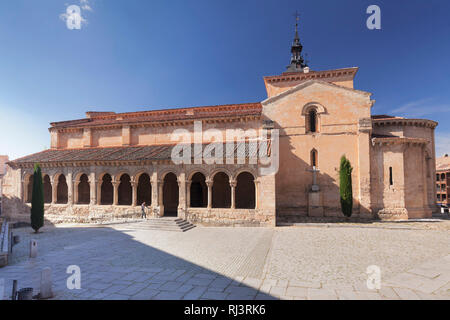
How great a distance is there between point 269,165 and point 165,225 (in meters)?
8.79

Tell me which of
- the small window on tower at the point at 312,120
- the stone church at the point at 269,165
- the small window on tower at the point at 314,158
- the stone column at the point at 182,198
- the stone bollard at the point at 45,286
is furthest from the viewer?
the small window on tower at the point at 312,120

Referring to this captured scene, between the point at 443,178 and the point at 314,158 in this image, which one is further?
the point at 443,178

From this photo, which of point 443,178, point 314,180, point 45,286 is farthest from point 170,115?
point 443,178

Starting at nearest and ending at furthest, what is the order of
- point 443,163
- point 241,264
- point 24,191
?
point 241,264 → point 24,191 → point 443,163

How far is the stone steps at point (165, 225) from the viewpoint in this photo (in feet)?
51.4

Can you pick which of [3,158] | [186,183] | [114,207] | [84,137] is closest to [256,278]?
[186,183]

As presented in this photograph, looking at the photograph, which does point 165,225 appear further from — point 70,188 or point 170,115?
point 170,115

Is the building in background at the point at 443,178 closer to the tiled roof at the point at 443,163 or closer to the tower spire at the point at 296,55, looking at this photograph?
the tiled roof at the point at 443,163

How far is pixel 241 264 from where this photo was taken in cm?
851

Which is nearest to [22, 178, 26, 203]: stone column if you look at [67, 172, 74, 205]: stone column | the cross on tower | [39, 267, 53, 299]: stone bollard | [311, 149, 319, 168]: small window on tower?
[67, 172, 74, 205]: stone column

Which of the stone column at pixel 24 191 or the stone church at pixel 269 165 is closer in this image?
the stone church at pixel 269 165

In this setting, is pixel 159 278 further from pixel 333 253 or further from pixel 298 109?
pixel 298 109

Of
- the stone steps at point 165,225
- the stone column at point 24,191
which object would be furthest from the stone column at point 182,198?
the stone column at point 24,191

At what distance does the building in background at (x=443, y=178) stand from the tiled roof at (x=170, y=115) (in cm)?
4424
